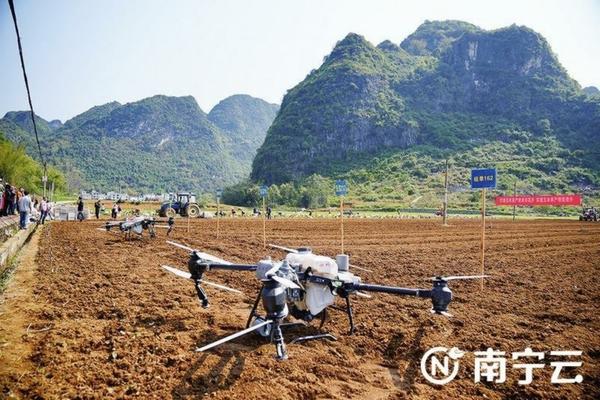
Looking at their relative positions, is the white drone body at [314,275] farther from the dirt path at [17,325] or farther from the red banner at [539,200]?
the red banner at [539,200]

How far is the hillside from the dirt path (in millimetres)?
103499

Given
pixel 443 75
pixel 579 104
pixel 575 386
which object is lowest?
pixel 575 386

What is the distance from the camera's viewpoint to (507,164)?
123m

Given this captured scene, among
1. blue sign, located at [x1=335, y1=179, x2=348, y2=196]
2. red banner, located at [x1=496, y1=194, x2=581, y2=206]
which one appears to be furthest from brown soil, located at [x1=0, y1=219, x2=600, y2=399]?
red banner, located at [x1=496, y1=194, x2=581, y2=206]

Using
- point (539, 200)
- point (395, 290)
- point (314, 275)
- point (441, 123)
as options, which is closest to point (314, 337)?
point (314, 275)

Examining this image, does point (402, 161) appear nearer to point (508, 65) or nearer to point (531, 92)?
point (531, 92)

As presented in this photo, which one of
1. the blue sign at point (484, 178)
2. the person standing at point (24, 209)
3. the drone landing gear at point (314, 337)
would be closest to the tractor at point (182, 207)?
the person standing at point (24, 209)

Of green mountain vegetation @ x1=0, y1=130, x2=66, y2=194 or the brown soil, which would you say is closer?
the brown soil

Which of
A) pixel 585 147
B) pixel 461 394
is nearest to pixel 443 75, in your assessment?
pixel 585 147

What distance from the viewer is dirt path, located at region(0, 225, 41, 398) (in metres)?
4.41

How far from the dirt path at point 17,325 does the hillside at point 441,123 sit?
103499mm

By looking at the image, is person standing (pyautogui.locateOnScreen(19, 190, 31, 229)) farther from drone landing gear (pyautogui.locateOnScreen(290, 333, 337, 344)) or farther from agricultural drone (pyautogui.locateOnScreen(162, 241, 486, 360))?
drone landing gear (pyautogui.locateOnScreen(290, 333, 337, 344))

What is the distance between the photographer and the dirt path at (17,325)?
4.41 metres

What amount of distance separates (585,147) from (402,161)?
2491 inches
